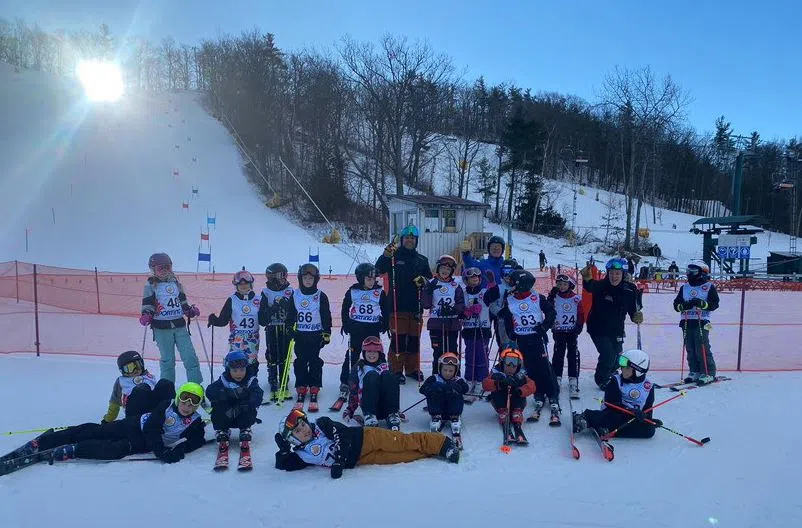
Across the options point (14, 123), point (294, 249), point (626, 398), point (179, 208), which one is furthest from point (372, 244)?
point (14, 123)

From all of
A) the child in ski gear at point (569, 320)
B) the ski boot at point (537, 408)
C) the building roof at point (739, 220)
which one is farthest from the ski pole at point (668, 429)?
the building roof at point (739, 220)

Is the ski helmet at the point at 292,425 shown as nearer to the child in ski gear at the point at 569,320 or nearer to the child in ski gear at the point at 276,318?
the child in ski gear at the point at 276,318

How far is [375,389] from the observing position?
4.98 meters

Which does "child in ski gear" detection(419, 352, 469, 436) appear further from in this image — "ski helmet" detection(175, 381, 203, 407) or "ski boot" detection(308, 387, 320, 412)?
"ski helmet" detection(175, 381, 203, 407)

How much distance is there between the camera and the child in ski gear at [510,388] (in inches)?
193

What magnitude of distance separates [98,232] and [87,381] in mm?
18749

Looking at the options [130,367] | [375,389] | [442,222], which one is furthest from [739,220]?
[130,367]

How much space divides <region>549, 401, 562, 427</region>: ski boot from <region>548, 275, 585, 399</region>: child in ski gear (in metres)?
0.72

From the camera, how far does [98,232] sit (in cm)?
2284

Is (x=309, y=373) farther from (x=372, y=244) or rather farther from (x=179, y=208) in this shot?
(x=179, y=208)

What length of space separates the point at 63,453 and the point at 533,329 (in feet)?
14.7

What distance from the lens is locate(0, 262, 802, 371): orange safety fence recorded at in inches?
323

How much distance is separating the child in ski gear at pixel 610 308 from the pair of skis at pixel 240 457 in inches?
158

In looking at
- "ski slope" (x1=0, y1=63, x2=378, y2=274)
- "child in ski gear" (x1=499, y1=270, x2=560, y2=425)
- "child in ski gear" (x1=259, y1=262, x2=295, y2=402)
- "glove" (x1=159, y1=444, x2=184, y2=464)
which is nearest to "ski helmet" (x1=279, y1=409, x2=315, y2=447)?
"glove" (x1=159, y1=444, x2=184, y2=464)
